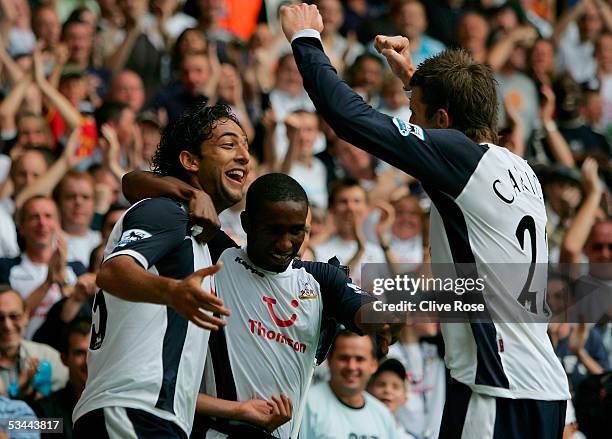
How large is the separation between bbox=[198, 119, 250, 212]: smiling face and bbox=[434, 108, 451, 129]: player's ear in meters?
0.94

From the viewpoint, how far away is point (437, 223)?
564 centimetres

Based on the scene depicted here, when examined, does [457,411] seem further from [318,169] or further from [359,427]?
[318,169]

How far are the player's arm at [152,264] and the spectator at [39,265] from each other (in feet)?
14.2

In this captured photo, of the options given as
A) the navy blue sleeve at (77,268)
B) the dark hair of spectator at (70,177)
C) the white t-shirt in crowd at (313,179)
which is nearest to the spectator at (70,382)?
the navy blue sleeve at (77,268)

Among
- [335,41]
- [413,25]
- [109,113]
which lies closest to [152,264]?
[109,113]

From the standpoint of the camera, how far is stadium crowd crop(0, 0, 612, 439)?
8.91 meters

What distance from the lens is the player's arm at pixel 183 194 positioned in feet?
17.9

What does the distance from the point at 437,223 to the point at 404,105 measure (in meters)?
7.60

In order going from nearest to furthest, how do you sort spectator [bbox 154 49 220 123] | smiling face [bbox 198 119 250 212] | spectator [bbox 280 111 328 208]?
smiling face [bbox 198 119 250 212]
spectator [bbox 280 111 328 208]
spectator [bbox 154 49 220 123]

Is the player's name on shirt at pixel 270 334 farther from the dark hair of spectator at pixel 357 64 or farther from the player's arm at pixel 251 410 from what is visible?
the dark hair of spectator at pixel 357 64

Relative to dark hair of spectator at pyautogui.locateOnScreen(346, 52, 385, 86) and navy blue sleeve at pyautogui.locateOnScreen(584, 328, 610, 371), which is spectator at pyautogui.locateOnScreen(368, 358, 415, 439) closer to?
navy blue sleeve at pyautogui.locateOnScreen(584, 328, 610, 371)

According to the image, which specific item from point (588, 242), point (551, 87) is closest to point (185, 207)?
point (588, 242)

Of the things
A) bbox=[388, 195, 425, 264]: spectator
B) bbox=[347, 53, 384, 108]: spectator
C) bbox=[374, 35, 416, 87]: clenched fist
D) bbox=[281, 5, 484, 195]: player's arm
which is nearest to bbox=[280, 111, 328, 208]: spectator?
bbox=[388, 195, 425, 264]: spectator

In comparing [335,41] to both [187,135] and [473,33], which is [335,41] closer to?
[473,33]
